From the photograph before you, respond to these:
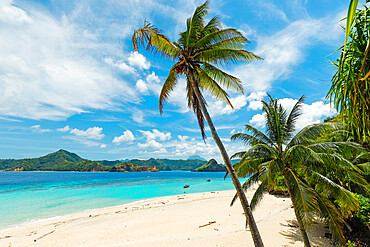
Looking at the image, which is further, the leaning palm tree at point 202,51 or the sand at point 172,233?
the sand at point 172,233

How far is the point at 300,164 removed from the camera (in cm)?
698

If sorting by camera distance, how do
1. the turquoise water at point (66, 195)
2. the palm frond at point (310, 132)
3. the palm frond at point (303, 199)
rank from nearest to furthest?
the palm frond at point (303, 199) < the palm frond at point (310, 132) < the turquoise water at point (66, 195)

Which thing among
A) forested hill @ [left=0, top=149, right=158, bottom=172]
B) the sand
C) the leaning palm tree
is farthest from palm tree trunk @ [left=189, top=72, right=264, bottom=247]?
forested hill @ [left=0, top=149, right=158, bottom=172]

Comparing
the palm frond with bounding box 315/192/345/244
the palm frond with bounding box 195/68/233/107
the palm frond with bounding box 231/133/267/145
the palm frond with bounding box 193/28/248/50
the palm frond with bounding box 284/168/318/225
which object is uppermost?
the palm frond with bounding box 193/28/248/50

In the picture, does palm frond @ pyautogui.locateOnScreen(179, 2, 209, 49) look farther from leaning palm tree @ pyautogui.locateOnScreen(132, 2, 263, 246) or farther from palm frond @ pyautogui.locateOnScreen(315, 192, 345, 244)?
palm frond @ pyautogui.locateOnScreen(315, 192, 345, 244)

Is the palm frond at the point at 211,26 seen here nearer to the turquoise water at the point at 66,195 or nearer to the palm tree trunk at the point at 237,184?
the palm tree trunk at the point at 237,184

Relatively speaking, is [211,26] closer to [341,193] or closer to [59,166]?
[341,193]

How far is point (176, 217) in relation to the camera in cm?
1365

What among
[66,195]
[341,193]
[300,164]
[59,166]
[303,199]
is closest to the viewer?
[303,199]

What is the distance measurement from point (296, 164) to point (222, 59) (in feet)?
16.5

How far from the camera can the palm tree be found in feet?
20.5

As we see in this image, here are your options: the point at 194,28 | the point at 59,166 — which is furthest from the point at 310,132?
the point at 59,166

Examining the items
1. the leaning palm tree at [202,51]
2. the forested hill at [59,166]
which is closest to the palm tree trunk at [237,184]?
the leaning palm tree at [202,51]

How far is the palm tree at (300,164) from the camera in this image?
6.26 meters
